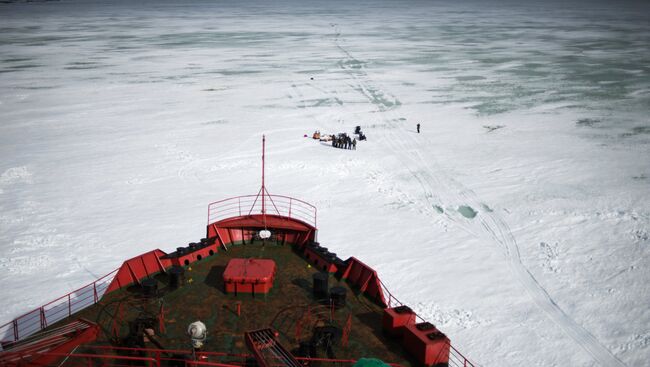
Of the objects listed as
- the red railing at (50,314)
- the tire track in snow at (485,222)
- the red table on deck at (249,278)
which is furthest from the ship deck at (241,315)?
the tire track in snow at (485,222)

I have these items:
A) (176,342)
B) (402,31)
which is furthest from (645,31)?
(176,342)

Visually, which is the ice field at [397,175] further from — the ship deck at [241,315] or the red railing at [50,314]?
the ship deck at [241,315]

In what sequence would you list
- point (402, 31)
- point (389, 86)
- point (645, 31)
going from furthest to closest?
point (402, 31) → point (645, 31) → point (389, 86)

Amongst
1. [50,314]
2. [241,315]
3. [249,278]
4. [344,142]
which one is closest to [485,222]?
[344,142]

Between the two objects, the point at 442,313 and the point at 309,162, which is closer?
the point at 442,313

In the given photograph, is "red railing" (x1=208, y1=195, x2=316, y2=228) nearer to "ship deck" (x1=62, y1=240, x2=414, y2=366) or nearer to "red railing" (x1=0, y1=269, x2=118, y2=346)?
"red railing" (x1=0, y1=269, x2=118, y2=346)

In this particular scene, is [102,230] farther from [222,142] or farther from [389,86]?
[389,86]
